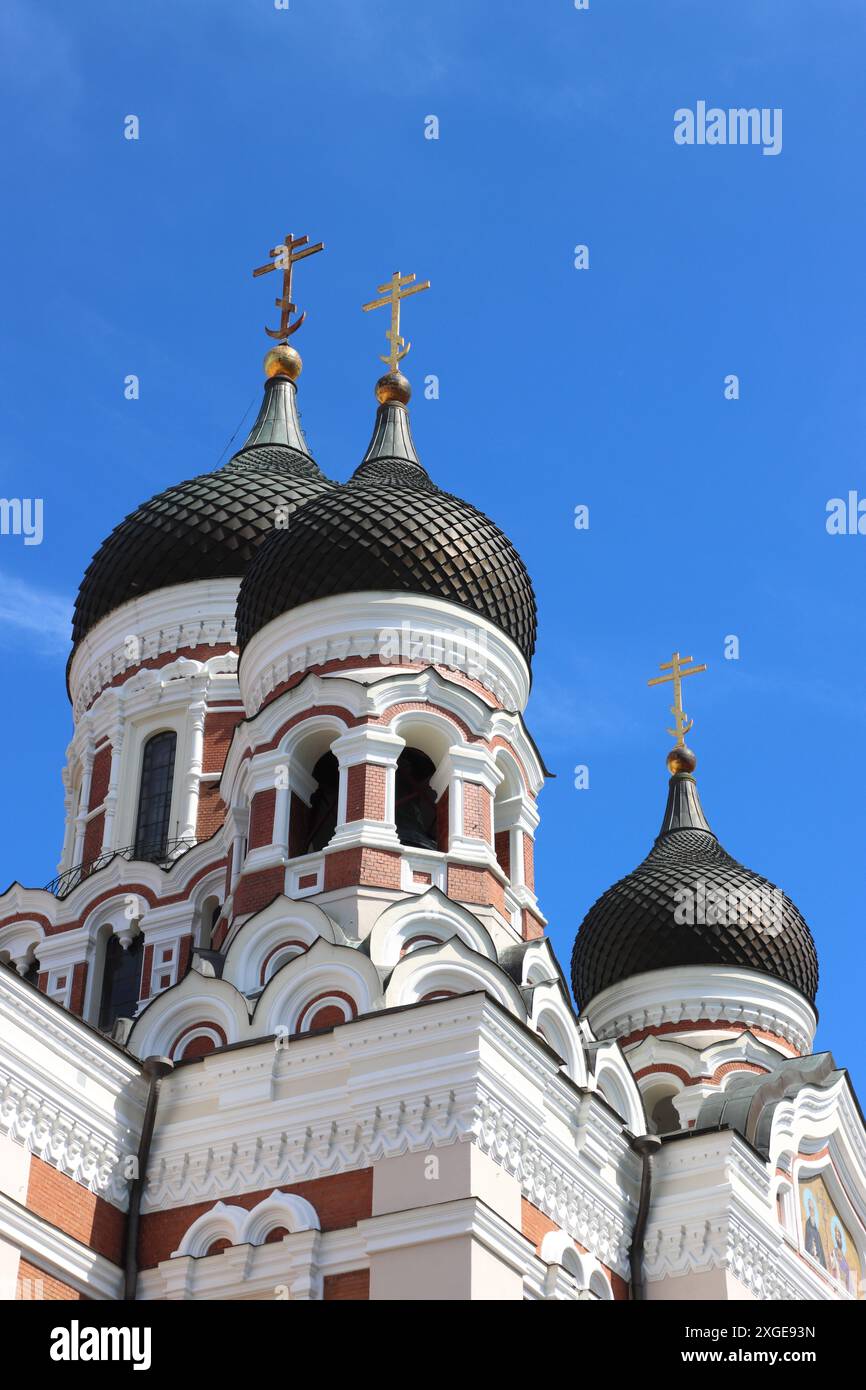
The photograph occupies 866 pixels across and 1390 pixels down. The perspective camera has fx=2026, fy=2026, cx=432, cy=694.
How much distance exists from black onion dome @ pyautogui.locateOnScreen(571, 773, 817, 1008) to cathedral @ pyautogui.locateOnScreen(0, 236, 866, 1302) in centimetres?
3

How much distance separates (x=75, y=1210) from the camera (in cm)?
1133

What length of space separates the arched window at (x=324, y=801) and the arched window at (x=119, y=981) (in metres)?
2.22

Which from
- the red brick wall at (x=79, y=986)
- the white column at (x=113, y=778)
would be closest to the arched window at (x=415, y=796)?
the red brick wall at (x=79, y=986)

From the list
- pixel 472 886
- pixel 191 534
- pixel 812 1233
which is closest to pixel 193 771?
pixel 191 534

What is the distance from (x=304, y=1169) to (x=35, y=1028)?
1.72 meters

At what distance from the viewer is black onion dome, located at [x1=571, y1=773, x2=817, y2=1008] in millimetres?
17969

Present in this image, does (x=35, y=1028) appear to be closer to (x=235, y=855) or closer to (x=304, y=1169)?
(x=304, y=1169)

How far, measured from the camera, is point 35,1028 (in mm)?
11312

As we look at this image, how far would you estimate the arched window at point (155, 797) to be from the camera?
16.8 m

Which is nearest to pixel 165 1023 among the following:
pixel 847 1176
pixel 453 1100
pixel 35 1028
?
pixel 35 1028

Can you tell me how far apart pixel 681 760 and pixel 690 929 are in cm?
291

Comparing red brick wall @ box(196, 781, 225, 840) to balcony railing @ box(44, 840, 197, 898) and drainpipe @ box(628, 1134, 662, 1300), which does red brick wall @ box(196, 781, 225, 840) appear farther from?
drainpipe @ box(628, 1134, 662, 1300)

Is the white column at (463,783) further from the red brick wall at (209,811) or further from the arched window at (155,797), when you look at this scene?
the arched window at (155,797)
